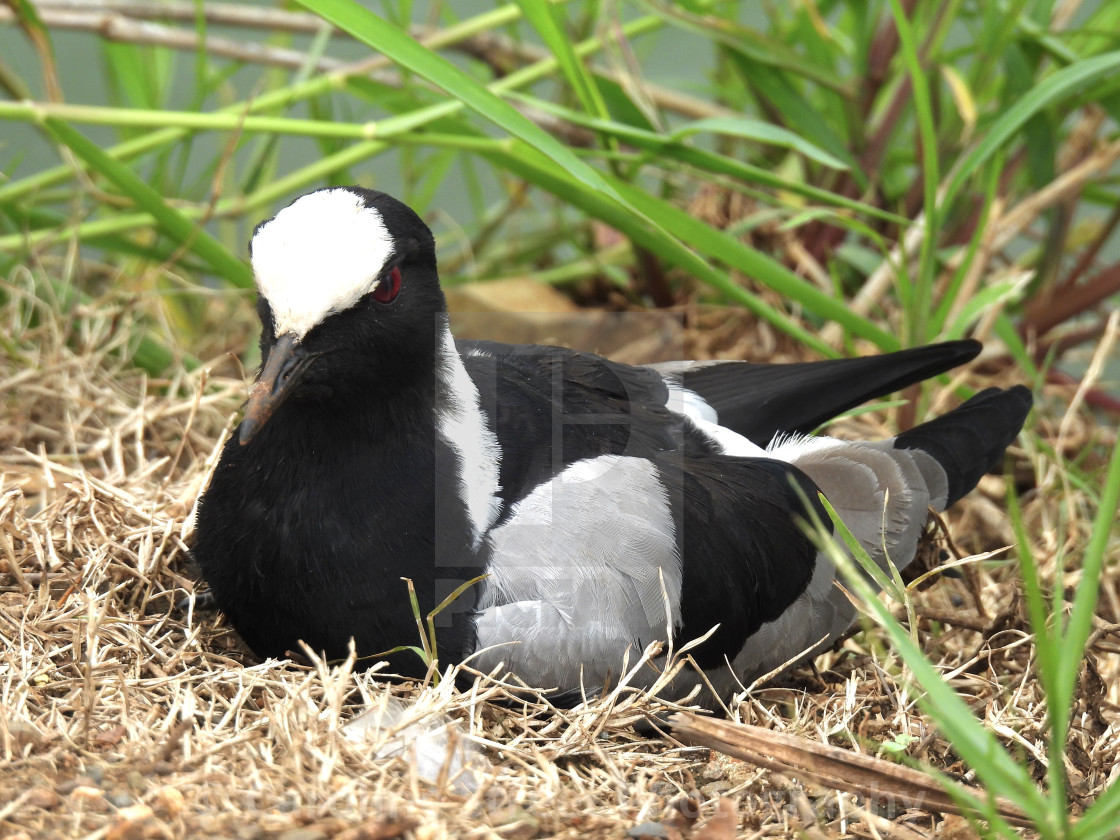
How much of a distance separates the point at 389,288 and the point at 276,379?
0.21m

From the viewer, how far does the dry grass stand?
136 centimetres

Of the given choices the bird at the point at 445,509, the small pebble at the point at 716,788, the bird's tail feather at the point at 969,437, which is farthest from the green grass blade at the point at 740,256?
the small pebble at the point at 716,788

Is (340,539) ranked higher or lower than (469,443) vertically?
lower

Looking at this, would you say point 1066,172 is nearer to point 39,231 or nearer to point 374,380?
point 374,380

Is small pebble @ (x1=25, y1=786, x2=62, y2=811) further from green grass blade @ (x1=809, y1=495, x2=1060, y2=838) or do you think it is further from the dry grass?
green grass blade @ (x1=809, y1=495, x2=1060, y2=838)

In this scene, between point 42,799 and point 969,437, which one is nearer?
point 42,799

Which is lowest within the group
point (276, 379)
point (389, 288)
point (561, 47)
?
point (276, 379)

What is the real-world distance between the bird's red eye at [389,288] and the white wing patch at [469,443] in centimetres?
15

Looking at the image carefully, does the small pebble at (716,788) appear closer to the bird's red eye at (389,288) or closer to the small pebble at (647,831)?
the small pebble at (647,831)

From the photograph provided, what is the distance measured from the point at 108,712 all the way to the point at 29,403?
1086 millimetres

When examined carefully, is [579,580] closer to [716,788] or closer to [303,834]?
[716,788]

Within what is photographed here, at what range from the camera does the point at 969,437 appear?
7.43 feet

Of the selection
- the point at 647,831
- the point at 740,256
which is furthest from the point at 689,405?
the point at 647,831

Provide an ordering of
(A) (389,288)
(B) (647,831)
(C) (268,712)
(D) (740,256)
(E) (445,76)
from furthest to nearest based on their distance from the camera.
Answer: (D) (740,256)
(E) (445,76)
(A) (389,288)
(C) (268,712)
(B) (647,831)
